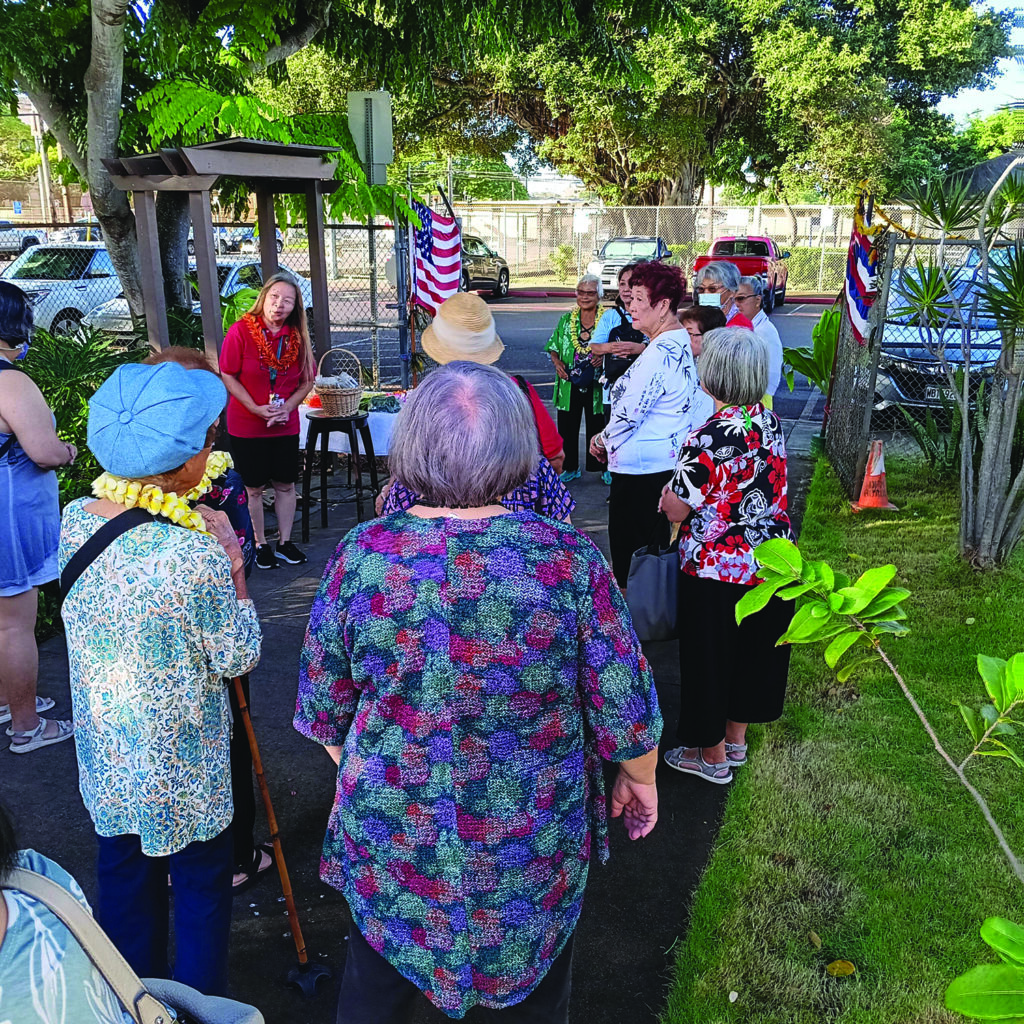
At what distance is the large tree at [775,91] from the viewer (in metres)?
26.4

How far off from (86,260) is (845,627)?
16362 mm

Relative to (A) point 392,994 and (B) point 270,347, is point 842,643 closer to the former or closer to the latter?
(A) point 392,994

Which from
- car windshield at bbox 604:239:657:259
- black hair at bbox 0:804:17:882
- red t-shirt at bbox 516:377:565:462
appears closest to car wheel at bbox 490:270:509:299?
car windshield at bbox 604:239:657:259

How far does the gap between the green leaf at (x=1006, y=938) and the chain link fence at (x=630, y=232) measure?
2518 cm

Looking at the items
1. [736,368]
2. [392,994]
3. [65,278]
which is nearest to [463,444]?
[392,994]

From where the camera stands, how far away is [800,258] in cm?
2772

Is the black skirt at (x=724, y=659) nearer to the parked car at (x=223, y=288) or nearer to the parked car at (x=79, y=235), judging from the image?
the parked car at (x=223, y=288)

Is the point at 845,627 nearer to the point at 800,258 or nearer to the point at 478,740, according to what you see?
the point at 478,740

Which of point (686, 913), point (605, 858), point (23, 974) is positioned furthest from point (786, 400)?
point (23, 974)

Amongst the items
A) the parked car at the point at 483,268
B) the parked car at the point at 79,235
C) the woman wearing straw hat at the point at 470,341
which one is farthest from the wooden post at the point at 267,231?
the parked car at the point at 483,268

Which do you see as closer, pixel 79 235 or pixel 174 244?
pixel 174 244

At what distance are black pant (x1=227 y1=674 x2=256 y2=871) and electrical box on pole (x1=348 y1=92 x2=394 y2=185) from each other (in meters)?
7.20

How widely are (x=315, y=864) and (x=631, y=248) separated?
23.3 metres

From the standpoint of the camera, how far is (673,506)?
3465mm
